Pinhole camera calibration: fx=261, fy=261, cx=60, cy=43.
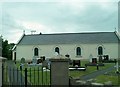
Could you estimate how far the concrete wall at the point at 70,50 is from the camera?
54.2 m

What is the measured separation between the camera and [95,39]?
56.0 m

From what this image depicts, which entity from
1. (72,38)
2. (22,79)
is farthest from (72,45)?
(22,79)

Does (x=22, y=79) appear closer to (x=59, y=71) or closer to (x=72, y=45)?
(x=59, y=71)

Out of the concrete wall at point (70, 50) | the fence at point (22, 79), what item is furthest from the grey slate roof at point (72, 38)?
the fence at point (22, 79)

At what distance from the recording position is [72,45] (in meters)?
55.5

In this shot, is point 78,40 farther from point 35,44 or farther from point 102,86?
point 102,86

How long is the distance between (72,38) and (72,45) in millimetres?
2204

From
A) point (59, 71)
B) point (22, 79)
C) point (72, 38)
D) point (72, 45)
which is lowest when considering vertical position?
point (22, 79)

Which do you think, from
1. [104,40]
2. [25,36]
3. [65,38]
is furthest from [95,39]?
[25,36]

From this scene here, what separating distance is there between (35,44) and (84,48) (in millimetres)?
11038

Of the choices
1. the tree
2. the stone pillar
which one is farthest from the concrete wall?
the stone pillar

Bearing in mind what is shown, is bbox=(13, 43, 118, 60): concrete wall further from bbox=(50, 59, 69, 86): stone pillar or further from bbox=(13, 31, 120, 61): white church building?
bbox=(50, 59, 69, 86): stone pillar

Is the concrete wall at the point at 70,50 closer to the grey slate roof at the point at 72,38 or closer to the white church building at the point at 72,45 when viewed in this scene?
the white church building at the point at 72,45

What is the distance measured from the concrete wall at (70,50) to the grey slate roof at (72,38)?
2.88ft
